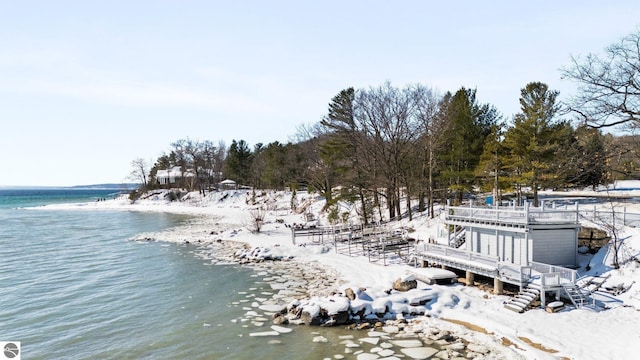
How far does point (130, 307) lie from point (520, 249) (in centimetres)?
1786

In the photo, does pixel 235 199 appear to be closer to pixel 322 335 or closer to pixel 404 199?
pixel 404 199

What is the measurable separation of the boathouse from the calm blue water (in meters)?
8.62

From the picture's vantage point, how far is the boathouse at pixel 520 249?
54.1 ft

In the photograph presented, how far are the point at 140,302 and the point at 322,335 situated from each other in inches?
373

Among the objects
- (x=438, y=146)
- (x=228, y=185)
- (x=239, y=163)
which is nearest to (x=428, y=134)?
(x=438, y=146)

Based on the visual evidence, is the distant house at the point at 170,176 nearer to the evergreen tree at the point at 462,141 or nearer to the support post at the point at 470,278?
the evergreen tree at the point at 462,141

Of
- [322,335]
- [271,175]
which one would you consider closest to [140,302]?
[322,335]

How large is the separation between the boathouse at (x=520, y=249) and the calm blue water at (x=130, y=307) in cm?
862

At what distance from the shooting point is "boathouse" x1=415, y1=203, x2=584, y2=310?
16500 mm

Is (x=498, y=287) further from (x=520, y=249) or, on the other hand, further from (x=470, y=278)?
(x=520, y=249)

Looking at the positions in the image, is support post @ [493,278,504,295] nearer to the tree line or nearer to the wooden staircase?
the wooden staircase

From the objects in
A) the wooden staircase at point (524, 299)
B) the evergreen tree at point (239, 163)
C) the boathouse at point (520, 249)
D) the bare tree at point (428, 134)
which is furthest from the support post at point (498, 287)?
the evergreen tree at point (239, 163)

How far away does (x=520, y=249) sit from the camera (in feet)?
63.1

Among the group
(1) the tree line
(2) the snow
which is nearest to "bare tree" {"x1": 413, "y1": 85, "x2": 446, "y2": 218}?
(1) the tree line
